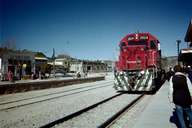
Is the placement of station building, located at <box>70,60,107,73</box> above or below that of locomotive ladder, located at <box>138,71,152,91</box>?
above

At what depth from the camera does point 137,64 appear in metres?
16.3

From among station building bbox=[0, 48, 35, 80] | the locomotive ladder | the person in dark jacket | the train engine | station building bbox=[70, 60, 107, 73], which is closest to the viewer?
the person in dark jacket

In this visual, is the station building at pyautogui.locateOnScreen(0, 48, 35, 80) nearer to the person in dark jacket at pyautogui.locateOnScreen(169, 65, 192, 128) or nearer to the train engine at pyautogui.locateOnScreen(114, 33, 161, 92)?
the train engine at pyautogui.locateOnScreen(114, 33, 161, 92)

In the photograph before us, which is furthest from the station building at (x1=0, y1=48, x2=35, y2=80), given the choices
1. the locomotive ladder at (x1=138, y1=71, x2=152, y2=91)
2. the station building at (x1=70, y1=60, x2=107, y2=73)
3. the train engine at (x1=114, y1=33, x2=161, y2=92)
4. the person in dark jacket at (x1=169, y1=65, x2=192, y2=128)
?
the station building at (x1=70, y1=60, x2=107, y2=73)

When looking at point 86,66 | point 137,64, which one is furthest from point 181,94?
point 86,66

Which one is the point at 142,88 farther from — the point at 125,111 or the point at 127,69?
the point at 125,111

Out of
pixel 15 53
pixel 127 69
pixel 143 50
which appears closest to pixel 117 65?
pixel 127 69

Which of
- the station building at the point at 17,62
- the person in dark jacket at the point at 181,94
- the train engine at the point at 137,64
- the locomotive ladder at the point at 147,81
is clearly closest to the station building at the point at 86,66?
the station building at the point at 17,62

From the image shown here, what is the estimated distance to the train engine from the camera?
1495cm

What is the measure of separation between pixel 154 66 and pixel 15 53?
3792cm

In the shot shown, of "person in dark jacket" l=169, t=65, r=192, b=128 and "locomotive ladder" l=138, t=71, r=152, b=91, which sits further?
"locomotive ladder" l=138, t=71, r=152, b=91

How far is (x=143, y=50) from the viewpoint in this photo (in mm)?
16344

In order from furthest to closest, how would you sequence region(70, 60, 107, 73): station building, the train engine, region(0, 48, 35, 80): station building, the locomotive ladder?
region(70, 60, 107, 73): station building, region(0, 48, 35, 80): station building, the train engine, the locomotive ladder

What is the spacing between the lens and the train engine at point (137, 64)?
1495 cm
